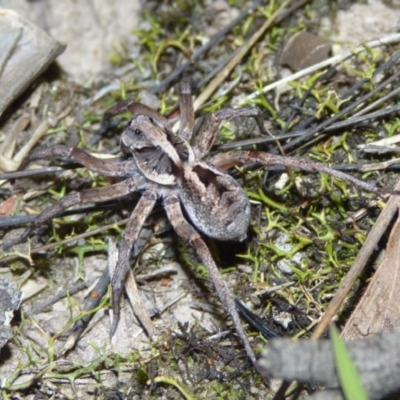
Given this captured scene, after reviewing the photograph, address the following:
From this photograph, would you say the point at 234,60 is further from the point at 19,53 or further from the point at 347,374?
the point at 347,374

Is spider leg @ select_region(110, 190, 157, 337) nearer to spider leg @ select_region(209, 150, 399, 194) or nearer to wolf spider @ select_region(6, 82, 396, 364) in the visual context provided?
wolf spider @ select_region(6, 82, 396, 364)

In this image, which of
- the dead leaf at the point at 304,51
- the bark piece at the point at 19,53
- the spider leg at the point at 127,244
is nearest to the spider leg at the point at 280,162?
the spider leg at the point at 127,244

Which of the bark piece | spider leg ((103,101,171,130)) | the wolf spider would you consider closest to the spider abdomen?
the wolf spider

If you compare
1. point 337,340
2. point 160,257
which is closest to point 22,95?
point 160,257

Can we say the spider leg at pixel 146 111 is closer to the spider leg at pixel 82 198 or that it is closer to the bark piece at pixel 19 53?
the spider leg at pixel 82 198

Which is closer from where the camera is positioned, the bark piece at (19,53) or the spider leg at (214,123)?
the spider leg at (214,123)

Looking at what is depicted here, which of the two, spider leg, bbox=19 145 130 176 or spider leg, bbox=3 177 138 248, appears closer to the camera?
spider leg, bbox=3 177 138 248
